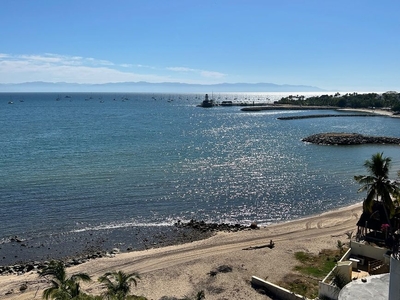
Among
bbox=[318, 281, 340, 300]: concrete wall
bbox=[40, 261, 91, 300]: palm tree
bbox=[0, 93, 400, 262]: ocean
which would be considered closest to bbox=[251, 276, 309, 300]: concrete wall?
bbox=[318, 281, 340, 300]: concrete wall

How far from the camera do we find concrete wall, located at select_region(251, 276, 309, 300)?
21.1 m

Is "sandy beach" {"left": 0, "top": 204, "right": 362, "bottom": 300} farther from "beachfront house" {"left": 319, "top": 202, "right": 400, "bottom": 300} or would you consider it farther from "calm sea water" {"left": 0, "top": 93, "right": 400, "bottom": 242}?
"calm sea water" {"left": 0, "top": 93, "right": 400, "bottom": 242}

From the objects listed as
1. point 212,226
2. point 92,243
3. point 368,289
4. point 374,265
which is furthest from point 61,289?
point 212,226

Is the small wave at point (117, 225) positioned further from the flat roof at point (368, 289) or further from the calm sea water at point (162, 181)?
the flat roof at point (368, 289)

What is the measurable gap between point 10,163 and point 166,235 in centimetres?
3652

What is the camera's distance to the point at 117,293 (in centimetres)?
1686

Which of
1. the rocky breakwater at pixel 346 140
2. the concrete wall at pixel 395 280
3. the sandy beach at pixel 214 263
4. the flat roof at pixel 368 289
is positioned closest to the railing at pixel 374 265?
the sandy beach at pixel 214 263

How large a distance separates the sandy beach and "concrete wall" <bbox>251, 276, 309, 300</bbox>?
634 millimetres

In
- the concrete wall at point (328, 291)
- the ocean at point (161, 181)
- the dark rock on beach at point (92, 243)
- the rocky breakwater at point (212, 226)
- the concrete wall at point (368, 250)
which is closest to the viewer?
the concrete wall at point (328, 291)

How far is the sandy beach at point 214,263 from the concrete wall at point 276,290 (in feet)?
2.08

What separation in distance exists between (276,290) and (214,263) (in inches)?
243

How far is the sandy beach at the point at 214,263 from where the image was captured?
77.2 ft

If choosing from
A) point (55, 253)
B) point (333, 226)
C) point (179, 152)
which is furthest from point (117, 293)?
point (179, 152)

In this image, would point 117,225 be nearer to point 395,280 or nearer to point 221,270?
point 221,270
